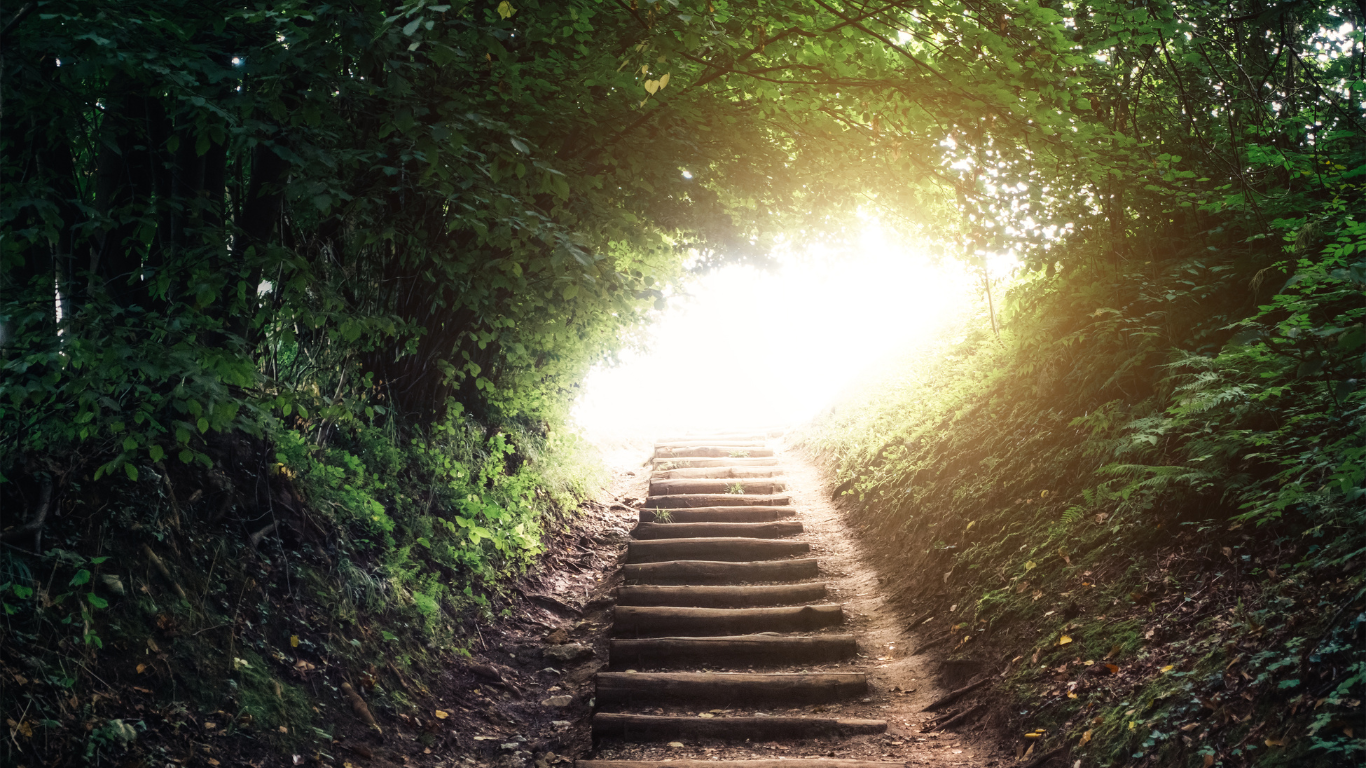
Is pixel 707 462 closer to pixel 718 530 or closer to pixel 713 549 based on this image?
pixel 718 530

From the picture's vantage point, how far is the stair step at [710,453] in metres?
11.6

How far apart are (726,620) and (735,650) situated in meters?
0.46

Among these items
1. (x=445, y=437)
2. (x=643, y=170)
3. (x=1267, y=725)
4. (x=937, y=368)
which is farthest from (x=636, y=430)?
(x=1267, y=725)

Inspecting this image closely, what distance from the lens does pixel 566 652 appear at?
5.89 meters

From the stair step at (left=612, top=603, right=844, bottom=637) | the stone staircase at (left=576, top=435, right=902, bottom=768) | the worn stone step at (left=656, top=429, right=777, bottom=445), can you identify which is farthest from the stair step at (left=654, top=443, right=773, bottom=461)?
the stair step at (left=612, top=603, right=844, bottom=637)

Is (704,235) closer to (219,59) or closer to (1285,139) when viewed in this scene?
(219,59)

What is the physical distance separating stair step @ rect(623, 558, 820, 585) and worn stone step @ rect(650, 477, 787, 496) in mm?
2270

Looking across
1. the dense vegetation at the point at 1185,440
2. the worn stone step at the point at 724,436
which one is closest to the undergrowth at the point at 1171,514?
the dense vegetation at the point at 1185,440

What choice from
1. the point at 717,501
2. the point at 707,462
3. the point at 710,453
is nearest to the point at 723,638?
the point at 717,501

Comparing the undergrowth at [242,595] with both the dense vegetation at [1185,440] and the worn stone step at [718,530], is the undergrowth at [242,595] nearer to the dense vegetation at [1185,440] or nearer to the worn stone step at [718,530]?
the worn stone step at [718,530]

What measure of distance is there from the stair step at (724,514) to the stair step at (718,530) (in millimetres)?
314

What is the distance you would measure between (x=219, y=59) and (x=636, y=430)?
38.4 feet

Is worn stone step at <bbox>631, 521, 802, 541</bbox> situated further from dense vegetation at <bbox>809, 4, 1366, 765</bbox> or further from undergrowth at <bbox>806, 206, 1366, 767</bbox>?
dense vegetation at <bbox>809, 4, 1366, 765</bbox>

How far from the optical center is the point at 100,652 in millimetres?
3057
